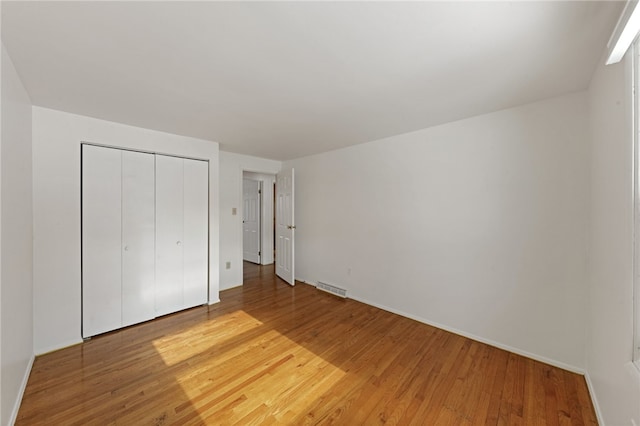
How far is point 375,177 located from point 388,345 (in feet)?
6.78

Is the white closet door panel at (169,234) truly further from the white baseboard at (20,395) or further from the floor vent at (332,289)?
the floor vent at (332,289)

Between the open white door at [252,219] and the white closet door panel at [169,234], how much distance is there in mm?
2483

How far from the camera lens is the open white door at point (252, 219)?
5562mm

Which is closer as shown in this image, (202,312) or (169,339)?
(169,339)

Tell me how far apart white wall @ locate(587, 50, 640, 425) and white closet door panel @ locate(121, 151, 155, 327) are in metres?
3.95

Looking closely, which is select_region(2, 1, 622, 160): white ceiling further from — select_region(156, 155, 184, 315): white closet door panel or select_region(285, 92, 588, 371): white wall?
select_region(156, 155, 184, 315): white closet door panel

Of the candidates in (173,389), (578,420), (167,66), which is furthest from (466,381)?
(167,66)

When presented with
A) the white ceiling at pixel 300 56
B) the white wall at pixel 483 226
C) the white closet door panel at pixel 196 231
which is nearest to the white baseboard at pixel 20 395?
the white closet door panel at pixel 196 231

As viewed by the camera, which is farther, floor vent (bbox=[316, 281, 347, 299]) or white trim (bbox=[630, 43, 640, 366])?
floor vent (bbox=[316, 281, 347, 299])

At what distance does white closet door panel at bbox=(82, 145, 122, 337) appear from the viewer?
2.42 meters

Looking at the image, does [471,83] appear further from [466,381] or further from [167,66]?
[466,381]

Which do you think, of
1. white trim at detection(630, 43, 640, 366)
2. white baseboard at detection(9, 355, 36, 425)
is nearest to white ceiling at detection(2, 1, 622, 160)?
white trim at detection(630, 43, 640, 366)

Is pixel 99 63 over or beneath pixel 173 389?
over

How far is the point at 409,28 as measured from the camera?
48.6 inches
